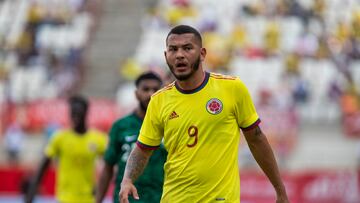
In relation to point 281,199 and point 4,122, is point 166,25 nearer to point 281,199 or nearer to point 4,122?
point 4,122

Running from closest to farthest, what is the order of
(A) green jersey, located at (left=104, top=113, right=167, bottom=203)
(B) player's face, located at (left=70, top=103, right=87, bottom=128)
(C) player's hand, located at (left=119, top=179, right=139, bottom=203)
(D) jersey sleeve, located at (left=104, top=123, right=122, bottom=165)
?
(C) player's hand, located at (left=119, top=179, right=139, bottom=203) < (A) green jersey, located at (left=104, top=113, right=167, bottom=203) < (D) jersey sleeve, located at (left=104, top=123, right=122, bottom=165) < (B) player's face, located at (left=70, top=103, right=87, bottom=128)

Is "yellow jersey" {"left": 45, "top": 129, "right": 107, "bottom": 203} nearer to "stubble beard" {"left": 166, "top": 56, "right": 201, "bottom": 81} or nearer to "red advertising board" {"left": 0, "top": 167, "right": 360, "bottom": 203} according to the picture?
"stubble beard" {"left": 166, "top": 56, "right": 201, "bottom": 81}

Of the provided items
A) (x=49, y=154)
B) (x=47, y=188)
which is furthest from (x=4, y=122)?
(x=49, y=154)

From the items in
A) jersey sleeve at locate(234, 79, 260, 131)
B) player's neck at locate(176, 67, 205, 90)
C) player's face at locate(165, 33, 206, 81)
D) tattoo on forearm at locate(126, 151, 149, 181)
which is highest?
player's face at locate(165, 33, 206, 81)

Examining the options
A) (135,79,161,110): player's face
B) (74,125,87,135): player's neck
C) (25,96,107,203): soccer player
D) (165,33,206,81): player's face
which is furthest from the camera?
(74,125,87,135): player's neck

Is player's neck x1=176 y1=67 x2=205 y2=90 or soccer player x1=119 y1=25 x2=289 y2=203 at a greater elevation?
player's neck x1=176 y1=67 x2=205 y2=90

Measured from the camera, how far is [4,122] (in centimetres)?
2416

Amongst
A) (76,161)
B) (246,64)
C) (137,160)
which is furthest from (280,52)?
(137,160)

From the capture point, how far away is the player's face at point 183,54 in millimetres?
6102

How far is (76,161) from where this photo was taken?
11320 millimetres

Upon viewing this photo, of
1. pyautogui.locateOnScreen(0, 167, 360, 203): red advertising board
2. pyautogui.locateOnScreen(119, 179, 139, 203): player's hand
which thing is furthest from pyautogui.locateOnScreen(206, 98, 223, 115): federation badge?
pyautogui.locateOnScreen(0, 167, 360, 203): red advertising board

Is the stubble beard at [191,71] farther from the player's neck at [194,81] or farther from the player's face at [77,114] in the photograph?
the player's face at [77,114]

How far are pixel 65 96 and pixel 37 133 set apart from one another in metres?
1.37

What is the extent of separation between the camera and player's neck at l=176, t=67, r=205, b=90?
627 centimetres
